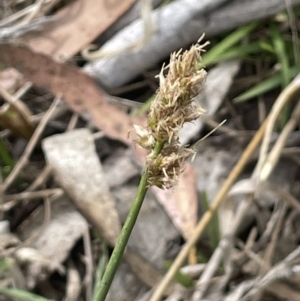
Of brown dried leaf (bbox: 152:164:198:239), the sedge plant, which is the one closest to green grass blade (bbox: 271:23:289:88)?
brown dried leaf (bbox: 152:164:198:239)

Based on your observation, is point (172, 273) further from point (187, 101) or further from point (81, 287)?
point (187, 101)

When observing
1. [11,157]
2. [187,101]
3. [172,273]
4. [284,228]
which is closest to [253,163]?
[284,228]

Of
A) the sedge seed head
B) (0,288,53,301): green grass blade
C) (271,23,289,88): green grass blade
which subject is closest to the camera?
the sedge seed head

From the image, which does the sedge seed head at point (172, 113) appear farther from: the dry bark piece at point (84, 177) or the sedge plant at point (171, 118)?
the dry bark piece at point (84, 177)

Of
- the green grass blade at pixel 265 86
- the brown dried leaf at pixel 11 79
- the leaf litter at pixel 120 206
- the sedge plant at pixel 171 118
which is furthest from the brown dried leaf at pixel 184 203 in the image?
the sedge plant at pixel 171 118

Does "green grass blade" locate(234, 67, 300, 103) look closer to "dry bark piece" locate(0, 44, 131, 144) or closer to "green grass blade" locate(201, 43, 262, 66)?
"green grass blade" locate(201, 43, 262, 66)

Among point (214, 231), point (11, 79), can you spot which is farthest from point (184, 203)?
point (11, 79)
